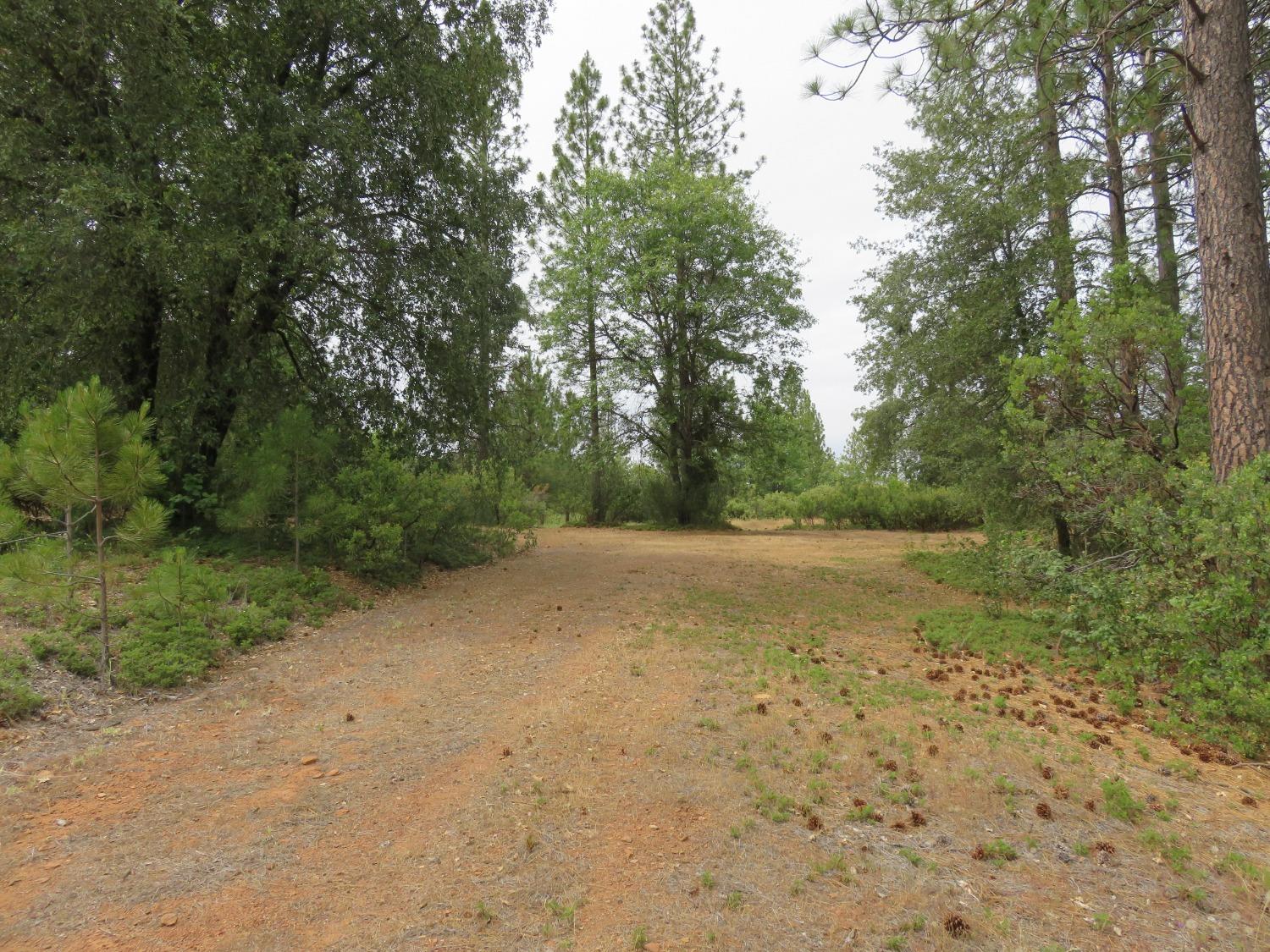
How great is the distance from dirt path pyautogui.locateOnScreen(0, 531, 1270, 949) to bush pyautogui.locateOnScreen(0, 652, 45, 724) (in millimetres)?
462

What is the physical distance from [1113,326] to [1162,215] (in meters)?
4.44

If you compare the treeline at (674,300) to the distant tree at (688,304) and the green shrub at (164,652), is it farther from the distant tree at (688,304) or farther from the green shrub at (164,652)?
the green shrub at (164,652)

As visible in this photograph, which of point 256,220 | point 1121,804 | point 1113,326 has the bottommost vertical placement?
point 1121,804

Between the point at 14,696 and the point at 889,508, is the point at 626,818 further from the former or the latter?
the point at 889,508

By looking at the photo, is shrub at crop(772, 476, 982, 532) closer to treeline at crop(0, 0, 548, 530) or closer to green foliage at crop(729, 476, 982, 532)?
green foliage at crop(729, 476, 982, 532)

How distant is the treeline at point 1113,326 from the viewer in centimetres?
402

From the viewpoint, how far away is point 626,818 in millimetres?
2941

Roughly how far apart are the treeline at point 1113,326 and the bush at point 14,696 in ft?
21.9

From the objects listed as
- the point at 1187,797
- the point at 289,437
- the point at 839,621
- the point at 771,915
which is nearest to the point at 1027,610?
the point at 839,621

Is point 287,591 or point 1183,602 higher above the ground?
point 1183,602

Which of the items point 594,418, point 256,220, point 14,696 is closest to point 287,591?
point 14,696

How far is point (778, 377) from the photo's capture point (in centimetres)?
1903

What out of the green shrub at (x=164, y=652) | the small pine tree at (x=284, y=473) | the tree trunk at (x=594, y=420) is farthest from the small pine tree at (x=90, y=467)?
the tree trunk at (x=594, y=420)

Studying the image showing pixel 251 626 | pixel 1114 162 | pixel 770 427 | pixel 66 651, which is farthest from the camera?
pixel 770 427
